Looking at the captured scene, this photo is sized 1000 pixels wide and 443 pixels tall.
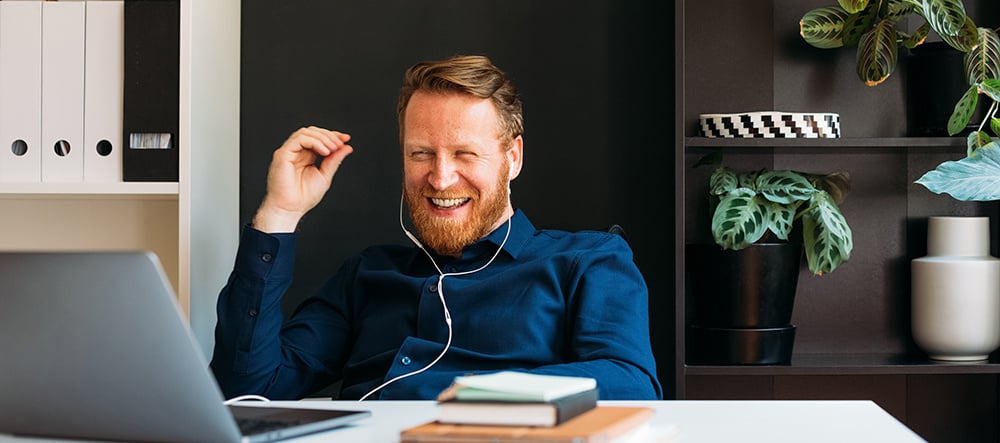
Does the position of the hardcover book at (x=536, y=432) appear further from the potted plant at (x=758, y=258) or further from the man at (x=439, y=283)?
the potted plant at (x=758, y=258)

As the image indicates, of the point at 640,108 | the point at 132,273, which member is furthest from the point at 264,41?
the point at 132,273

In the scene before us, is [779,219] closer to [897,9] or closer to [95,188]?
[897,9]

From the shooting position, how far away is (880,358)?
2.34 meters

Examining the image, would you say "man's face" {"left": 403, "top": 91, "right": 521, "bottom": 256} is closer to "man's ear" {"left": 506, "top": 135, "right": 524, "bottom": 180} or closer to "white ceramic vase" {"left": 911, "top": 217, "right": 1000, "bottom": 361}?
"man's ear" {"left": 506, "top": 135, "right": 524, "bottom": 180}

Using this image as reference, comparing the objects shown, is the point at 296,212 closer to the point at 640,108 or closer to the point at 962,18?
the point at 640,108

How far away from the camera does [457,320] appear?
195cm

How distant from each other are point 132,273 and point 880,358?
186 cm

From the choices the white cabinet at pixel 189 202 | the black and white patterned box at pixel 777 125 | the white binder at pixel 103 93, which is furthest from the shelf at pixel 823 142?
the white binder at pixel 103 93

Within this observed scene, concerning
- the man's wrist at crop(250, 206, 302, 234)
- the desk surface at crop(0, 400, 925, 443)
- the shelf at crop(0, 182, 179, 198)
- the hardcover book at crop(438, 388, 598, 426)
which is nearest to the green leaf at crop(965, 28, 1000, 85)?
the desk surface at crop(0, 400, 925, 443)

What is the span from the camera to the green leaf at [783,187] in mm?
2180

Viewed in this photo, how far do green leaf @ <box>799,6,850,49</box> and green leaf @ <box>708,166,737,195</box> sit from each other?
0.34 metres

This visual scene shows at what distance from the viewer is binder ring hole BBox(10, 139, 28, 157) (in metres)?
2.11

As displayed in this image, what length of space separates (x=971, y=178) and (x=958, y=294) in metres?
0.31

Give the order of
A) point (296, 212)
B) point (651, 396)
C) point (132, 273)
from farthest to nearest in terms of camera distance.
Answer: point (296, 212) → point (651, 396) → point (132, 273)
